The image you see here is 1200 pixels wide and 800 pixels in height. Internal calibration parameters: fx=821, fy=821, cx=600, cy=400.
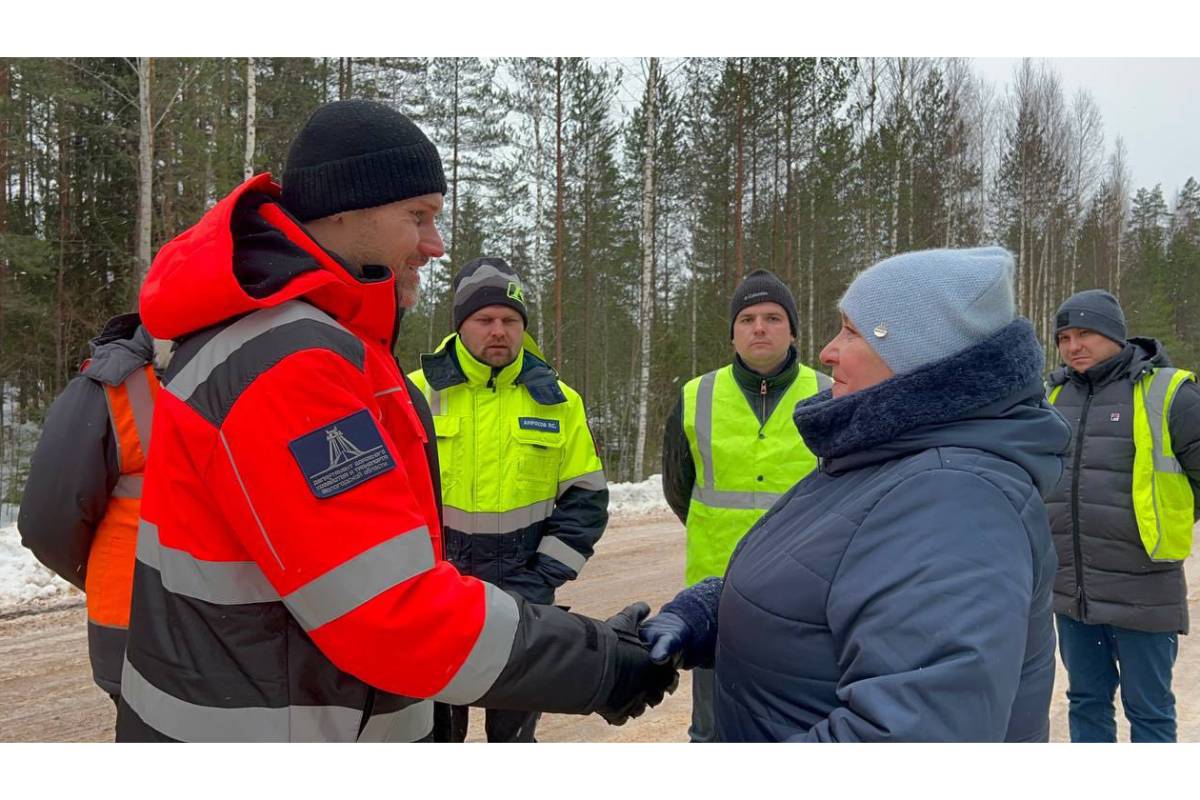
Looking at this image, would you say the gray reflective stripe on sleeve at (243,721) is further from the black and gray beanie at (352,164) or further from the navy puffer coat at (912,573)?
the black and gray beanie at (352,164)

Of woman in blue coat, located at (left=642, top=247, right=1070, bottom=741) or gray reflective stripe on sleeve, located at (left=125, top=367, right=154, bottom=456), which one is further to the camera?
gray reflective stripe on sleeve, located at (left=125, top=367, right=154, bottom=456)

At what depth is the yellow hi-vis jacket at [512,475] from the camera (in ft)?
11.0

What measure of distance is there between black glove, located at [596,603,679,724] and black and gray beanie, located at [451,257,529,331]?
182cm

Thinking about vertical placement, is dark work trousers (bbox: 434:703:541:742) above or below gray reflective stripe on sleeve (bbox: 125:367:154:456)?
below

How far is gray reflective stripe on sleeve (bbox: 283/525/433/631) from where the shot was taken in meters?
1.43

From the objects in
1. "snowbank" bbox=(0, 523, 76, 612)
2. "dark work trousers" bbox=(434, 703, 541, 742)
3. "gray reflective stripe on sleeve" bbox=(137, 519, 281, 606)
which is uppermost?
"gray reflective stripe on sleeve" bbox=(137, 519, 281, 606)

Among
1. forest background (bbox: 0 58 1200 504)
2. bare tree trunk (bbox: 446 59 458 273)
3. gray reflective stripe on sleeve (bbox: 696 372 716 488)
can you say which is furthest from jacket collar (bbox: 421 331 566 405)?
bare tree trunk (bbox: 446 59 458 273)

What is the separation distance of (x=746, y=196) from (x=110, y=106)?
13403 millimetres

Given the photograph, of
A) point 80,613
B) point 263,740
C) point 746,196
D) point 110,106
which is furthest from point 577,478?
point 746,196

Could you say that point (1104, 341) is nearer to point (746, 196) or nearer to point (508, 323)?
point (508, 323)

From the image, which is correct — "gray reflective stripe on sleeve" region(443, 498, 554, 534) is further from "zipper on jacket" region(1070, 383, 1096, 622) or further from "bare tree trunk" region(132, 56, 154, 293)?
"bare tree trunk" region(132, 56, 154, 293)

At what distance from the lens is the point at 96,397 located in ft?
8.10

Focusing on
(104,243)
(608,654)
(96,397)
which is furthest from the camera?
(104,243)

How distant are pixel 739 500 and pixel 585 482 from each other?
2.26 feet
